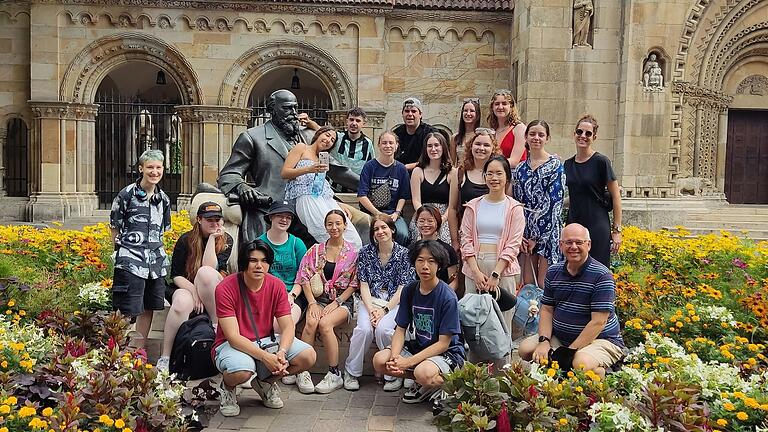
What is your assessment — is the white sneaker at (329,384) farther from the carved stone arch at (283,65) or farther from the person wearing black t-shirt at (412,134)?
the carved stone arch at (283,65)

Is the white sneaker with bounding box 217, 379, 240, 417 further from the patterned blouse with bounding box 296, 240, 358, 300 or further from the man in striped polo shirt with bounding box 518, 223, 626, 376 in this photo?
the man in striped polo shirt with bounding box 518, 223, 626, 376

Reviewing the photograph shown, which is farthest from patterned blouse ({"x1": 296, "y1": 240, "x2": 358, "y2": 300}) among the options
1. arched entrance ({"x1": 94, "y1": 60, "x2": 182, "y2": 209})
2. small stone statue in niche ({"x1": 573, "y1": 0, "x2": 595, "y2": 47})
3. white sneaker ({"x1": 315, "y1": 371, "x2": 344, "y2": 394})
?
arched entrance ({"x1": 94, "y1": 60, "x2": 182, "y2": 209})

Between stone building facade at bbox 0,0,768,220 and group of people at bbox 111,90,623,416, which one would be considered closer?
group of people at bbox 111,90,623,416

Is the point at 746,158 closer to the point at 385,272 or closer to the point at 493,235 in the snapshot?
the point at 493,235

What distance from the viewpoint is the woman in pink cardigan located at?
5.69m

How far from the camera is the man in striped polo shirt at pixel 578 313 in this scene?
496cm

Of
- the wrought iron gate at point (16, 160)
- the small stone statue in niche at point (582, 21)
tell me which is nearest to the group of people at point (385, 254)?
the small stone statue in niche at point (582, 21)

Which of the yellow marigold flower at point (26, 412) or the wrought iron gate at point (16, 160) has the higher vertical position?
the wrought iron gate at point (16, 160)

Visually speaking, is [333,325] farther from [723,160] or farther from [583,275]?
[723,160]

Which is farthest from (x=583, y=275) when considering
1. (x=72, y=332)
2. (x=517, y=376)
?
(x=72, y=332)

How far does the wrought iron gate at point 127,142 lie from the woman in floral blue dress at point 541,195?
12.9 m

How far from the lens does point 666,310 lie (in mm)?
6508

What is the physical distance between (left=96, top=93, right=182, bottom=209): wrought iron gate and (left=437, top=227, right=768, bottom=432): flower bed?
14.0 m

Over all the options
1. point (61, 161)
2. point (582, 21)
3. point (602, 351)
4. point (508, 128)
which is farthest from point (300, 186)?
point (61, 161)
